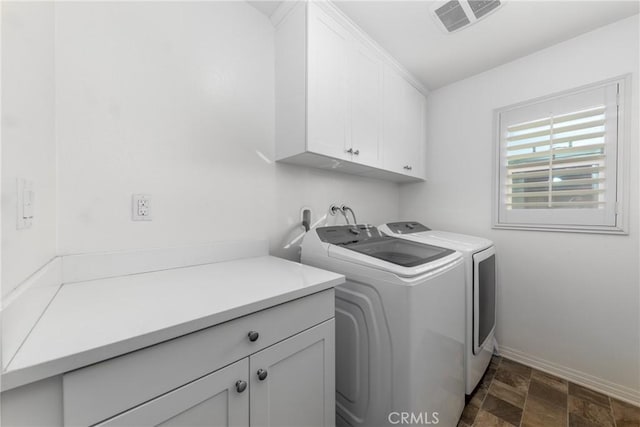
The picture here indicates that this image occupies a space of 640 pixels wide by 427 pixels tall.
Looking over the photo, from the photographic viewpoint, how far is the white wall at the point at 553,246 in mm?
1571

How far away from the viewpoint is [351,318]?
1242 millimetres

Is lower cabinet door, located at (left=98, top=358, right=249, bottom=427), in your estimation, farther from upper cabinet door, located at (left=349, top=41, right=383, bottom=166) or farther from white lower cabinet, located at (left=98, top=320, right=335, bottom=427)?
upper cabinet door, located at (left=349, top=41, right=383, bottom=166)

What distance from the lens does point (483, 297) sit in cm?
163

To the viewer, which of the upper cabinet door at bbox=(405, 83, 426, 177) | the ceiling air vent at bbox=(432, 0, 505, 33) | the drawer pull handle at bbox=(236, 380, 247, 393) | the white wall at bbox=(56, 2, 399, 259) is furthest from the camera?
the upper cabinet door at bbox=(405, 83, 426, 177)

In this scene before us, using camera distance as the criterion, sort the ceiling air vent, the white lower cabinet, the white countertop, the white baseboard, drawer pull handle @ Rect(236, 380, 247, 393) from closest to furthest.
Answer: the white countertop < the white lower cabinet < drawer pull handle @ Rect(236, 380, 247, 393) < the ceiling air vent < the white baseboard

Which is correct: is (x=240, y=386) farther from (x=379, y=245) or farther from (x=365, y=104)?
(x=365, y=104)

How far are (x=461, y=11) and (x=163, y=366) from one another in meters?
2.22

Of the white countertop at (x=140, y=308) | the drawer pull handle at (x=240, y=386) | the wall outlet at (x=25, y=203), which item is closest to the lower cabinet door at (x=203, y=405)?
the drawer pull handle at (x=240, y=386)

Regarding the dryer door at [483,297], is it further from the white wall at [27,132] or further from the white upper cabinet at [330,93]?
the white wall at [27,132]

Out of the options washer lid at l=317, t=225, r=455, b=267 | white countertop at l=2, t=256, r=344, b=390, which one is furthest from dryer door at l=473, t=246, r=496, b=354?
white countertop at l=2, t=256, r=344, b=390

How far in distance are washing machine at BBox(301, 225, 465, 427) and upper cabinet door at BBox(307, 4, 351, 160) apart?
0.57 meters

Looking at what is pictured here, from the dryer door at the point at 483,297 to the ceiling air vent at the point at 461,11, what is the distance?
149 cm

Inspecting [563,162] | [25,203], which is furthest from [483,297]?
[25,203]

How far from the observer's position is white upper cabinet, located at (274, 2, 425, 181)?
1.39 meters
